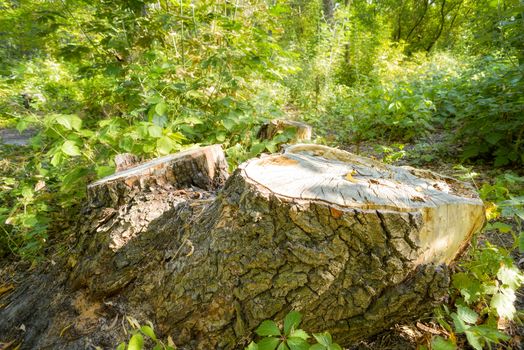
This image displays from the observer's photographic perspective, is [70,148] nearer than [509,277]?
No

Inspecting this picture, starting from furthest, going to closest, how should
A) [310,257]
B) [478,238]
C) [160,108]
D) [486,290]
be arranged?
[478,238], [160,108], [486,290], [310,257]

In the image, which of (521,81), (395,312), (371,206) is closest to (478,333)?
(395,312)

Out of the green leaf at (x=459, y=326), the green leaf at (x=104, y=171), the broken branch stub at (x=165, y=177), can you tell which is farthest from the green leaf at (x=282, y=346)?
the green leaf at (x=104, y=171)

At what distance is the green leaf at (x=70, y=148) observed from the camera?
1.54m

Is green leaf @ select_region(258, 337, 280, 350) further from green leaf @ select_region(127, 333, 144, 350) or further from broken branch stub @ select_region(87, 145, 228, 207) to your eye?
broken branch stub @ select_region(87, 145, 228, 207)

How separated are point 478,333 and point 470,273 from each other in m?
0.39

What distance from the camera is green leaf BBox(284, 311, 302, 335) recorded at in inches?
38.4

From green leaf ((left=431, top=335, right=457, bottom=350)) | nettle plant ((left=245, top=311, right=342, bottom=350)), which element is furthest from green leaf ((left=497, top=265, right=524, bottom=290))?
nettle plant ((left=245, top=311, right=342, bottom=350))

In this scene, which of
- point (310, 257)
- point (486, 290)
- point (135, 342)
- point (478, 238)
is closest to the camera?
point (135, 342)

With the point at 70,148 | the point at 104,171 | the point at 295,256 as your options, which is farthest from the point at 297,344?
the point at 70,148

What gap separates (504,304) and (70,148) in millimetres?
2136

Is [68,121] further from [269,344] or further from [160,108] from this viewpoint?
[269,344]

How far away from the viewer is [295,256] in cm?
105

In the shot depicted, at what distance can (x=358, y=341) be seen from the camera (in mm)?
1230
